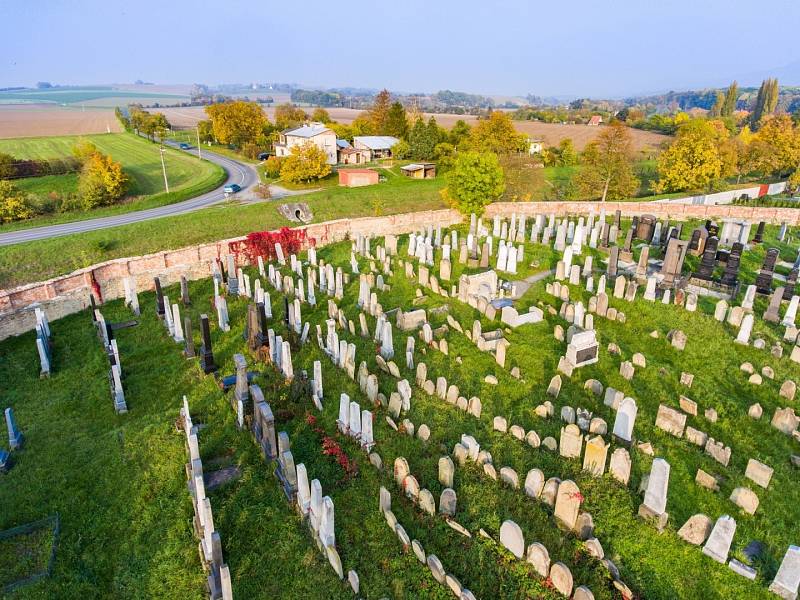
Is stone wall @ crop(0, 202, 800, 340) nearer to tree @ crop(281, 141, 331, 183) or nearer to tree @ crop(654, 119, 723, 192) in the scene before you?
tree @ crop(654, 119, 723, 192)

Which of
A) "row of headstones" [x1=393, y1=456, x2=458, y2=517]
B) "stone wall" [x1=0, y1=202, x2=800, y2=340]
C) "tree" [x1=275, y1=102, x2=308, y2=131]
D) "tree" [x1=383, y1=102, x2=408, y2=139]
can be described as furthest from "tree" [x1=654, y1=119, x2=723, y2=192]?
"tree" [x1=275, y1=102, x2=308, y2=131]

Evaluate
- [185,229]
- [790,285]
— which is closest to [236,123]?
[185,229]

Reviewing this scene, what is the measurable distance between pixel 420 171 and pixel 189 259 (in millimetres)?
34697

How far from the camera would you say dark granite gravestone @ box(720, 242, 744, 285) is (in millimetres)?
17750

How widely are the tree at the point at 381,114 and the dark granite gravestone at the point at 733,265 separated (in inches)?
2211

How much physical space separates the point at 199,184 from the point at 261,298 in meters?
32.9

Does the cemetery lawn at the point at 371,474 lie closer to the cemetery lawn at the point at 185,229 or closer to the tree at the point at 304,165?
the cemetery lawn at the point at 185,229

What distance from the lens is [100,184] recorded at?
118 feet

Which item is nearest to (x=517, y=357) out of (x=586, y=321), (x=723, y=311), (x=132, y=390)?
(x=586, y=321)

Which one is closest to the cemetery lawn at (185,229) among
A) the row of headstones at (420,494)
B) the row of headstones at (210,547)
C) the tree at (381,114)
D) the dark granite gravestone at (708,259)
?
the row of headstones at (210,547)

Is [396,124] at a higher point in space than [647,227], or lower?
higher

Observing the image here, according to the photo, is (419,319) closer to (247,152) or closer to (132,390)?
(132,390)

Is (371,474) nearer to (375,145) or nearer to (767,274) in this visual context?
(767,274)

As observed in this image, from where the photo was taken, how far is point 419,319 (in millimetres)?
15258
